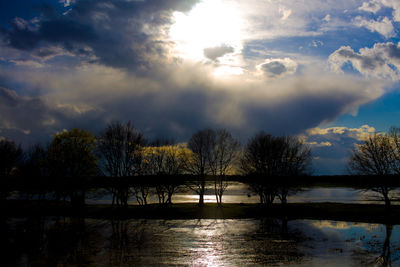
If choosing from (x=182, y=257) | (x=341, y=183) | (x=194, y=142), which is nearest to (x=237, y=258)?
(x=182, y=257)

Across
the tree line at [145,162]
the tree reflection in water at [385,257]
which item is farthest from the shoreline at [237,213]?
the tree reflection in water at [385,257]

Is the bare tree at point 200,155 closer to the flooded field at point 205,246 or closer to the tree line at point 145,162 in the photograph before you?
the tree line at point 145,162

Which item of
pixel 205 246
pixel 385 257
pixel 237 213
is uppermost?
pixel 385 257

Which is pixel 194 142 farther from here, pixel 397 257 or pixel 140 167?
pixel 397 257

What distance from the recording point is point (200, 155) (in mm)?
60000

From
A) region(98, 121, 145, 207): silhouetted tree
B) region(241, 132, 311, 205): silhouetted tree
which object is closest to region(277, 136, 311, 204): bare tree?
region(241, 132, 311, 205): silhouetted tree

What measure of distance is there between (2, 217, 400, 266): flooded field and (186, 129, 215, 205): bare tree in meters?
23.9

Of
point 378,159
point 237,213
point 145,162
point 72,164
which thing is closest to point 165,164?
point 145,162

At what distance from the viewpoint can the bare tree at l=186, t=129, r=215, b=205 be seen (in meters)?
58.8

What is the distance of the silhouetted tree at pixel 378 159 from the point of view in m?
48.8

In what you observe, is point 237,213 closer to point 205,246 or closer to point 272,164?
point 272,164

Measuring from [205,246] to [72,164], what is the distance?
34999 millimetres

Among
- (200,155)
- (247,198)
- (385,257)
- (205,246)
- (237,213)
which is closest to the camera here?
(385,257)

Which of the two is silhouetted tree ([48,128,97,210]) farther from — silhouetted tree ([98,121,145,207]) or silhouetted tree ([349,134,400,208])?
silhouetted tree ([349,134,400,208])
